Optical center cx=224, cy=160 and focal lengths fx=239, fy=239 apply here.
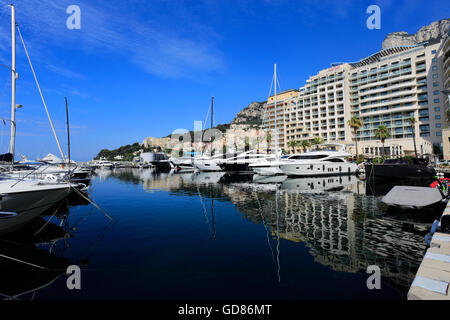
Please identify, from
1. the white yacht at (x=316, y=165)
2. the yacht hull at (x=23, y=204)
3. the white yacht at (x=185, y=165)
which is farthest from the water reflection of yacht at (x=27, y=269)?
the white yacht at (x=185, y=165)

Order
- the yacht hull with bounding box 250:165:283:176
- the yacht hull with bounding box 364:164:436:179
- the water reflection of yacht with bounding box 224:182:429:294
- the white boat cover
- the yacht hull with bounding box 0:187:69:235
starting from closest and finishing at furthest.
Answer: the water reflection of yacht with bounding box 224:182:429:294 < the yacht hull with bounding box 0:187:69:235 < the white boat cover < the yacht hull with bounding box 364:164:436:179 < the yacht hull with bounding box 250:165:283:176

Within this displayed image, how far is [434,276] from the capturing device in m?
4.55

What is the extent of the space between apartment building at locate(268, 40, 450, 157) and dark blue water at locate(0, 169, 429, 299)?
188 ft

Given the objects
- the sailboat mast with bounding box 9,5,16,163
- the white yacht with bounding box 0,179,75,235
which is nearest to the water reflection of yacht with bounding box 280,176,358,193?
the white yacht with bounding box 0,179,75,235

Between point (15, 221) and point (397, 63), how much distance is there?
103 metres

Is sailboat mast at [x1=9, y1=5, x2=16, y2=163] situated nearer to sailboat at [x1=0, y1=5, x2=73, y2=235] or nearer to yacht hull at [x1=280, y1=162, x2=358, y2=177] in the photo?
sailboat at [x1=0, y1=5, x2=73, y2=235]

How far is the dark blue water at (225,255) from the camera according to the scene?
613 cm

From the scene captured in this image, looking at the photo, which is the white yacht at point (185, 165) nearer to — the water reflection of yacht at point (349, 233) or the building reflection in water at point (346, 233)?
the building reflection in water at point (346, 233)

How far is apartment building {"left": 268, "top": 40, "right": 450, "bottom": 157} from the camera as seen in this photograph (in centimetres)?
7256

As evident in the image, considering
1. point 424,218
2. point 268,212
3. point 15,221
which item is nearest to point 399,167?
point 424,218

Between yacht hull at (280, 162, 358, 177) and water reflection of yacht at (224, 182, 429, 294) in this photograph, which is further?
yacht hull at (280, 162, 358, 177)

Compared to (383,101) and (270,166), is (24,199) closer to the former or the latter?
(270,166)

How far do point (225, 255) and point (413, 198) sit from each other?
1189 centimetres

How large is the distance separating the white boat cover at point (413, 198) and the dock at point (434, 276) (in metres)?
7.58
